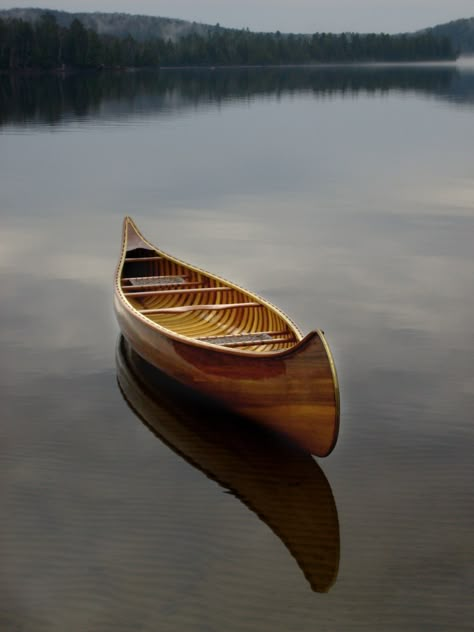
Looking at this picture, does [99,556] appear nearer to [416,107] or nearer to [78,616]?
[78,616]

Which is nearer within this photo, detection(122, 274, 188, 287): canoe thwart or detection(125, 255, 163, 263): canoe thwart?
detection(122, 274, 188, 287): canoe thwart

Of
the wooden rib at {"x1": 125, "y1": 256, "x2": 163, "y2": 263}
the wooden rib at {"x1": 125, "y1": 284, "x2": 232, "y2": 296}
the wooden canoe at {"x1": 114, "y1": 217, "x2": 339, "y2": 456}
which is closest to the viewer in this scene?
the wooden canoe at {"x1": 114, "y1": 217, "x2": 339, "y2": 456}

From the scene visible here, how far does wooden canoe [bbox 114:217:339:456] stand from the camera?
11.5m

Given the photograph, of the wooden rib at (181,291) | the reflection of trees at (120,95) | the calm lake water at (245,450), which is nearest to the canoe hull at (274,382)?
the calm lake water at (245,450)

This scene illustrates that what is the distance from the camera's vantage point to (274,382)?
12.0m

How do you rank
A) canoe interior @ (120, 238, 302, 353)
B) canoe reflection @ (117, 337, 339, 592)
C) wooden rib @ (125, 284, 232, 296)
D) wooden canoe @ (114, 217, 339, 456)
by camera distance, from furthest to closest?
wooden rib @ (125, 284, 232, 296)
canoe interior @ (120, 238, 302, 353)
wooden canoe @ (114, 217, 339, 456)
canoe reflection @ (117, 337, 339, 592)

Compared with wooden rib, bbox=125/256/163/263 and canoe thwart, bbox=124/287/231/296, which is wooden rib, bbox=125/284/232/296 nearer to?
canoe thwart, bbox=124/287/231/296

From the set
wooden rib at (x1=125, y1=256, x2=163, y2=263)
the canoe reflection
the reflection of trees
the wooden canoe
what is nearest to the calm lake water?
the canoe reflection

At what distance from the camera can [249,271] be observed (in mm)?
23453

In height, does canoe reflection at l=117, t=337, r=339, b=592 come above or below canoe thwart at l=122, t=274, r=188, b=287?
below

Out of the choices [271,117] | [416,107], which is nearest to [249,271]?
[271,117]

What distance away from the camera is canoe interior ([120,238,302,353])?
14008 millimetres

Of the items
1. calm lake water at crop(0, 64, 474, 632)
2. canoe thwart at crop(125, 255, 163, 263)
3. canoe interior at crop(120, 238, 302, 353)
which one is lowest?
calm lake water at crop(0, 64, 474, 632)

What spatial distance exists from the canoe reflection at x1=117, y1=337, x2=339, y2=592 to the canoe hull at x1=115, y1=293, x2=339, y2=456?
34cm
